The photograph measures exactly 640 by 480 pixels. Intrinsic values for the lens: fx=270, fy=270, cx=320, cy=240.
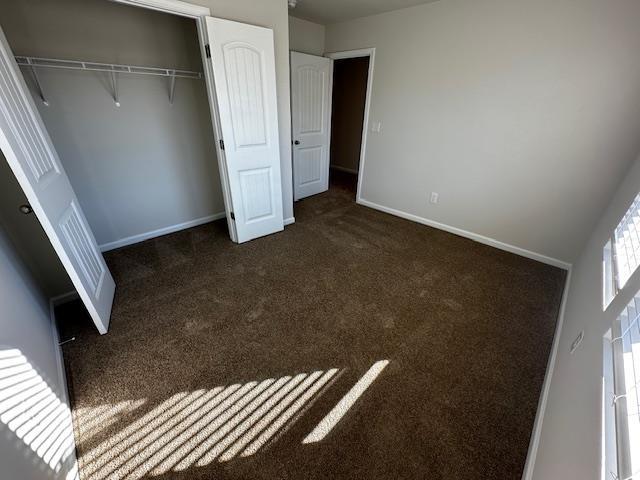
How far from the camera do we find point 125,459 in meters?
1.23

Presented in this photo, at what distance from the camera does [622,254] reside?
4.46 feet

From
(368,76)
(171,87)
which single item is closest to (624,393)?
(171,87)

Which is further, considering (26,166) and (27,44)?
(27,44)

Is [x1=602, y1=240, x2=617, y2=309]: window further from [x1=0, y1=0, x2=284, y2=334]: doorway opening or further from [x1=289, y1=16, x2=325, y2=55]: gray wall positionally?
[x1=289, y1=16, x2=325, y2=55]: gray wall

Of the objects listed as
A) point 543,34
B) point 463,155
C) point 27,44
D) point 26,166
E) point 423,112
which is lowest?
point 463,155

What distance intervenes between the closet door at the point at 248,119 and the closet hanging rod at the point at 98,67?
0.65 metres

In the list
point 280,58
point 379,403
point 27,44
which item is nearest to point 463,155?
A: point 280,58

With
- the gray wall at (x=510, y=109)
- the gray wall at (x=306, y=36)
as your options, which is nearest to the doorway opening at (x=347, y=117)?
the gray wall at (x=306, y=36)

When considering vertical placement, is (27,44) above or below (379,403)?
above

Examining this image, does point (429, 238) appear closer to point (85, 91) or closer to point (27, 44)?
point (85, 91)

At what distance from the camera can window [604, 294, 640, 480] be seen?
59cm

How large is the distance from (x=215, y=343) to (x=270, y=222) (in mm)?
1616

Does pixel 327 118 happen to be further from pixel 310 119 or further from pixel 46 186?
pixel 46 186

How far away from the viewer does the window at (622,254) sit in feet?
3.86
